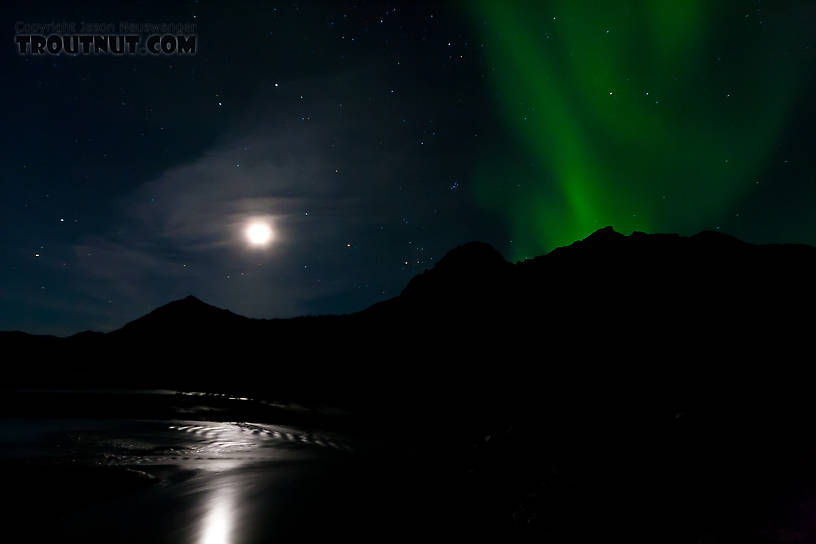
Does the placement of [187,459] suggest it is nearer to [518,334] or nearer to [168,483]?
[168,483]

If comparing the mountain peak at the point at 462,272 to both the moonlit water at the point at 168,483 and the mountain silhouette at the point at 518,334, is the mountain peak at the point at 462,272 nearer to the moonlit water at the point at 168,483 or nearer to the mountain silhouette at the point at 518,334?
the mountain silhouette at the point at 518,334

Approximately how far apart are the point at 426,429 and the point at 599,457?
1444 cm

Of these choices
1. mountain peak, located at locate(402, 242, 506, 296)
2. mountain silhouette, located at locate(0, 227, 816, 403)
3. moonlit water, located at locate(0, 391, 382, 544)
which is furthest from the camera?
mountain peak, located at locate(402, 242, 506, 296)

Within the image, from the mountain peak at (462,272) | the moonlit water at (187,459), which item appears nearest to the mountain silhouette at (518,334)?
the mountain peak at (462,272)

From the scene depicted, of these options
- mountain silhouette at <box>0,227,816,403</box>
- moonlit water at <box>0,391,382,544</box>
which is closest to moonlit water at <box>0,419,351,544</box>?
moonlit water at <box>0,391,382,544</box>

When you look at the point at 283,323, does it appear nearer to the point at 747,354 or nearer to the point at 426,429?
the point at 426,429

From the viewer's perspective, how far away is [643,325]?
44.8 feet

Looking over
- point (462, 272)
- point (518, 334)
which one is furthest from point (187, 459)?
point (462, 272)

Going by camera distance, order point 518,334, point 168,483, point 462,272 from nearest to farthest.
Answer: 1. point 168,483
2. point 518,334
3. point 462,272

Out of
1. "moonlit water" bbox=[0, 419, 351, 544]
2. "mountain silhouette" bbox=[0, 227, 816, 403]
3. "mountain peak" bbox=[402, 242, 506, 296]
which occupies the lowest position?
"moonlit water" bbox=[0, 419, 351, 544]

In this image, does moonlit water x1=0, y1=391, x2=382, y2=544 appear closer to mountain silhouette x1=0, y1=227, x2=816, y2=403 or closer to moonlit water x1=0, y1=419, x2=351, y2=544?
moonlit water x1=0, y1=419, x2=351, y2=544

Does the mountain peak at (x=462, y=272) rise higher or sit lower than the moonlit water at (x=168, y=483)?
higher

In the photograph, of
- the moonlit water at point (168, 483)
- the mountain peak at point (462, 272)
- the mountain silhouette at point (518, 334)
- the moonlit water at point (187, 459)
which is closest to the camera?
the moonlit water at point (168, 483)

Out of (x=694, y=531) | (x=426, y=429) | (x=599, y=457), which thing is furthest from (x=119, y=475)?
(x=426, y=429)
